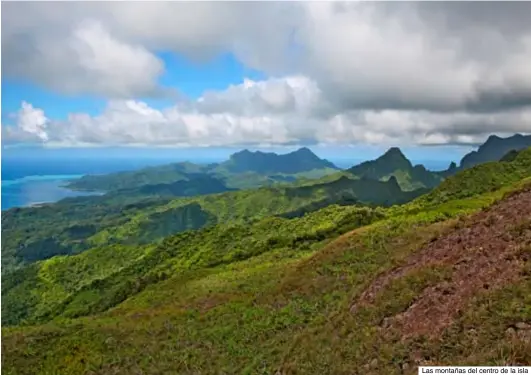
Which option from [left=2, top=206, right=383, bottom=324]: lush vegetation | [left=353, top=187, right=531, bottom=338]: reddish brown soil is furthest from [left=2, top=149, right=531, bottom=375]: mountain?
[left=2, top=206, right=383, bottom=324]: lush vegetation

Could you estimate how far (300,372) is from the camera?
18.1 metres

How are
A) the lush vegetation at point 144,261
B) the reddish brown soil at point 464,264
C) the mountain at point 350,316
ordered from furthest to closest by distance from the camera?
the lush vegetation at point 144,261 < the reddish brown soil at point 464,264 < the mountain at point 350,316

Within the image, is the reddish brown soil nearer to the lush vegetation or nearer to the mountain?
the mountain

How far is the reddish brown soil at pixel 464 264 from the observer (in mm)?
16750

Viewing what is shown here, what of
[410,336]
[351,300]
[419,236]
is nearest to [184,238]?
[419,236]

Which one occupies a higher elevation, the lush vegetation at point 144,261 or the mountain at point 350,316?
the mountain at point 350,316

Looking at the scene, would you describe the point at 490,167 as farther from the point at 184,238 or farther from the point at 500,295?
the point at 500,295

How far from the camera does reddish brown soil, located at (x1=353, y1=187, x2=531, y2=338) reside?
55.0 feet

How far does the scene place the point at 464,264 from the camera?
20.3 meters

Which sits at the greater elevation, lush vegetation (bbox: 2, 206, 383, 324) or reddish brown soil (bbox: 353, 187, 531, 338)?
reddish brown soil (bbox: 353, 187, 531, 338)

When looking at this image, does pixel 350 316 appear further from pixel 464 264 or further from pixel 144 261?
pixel 144 261

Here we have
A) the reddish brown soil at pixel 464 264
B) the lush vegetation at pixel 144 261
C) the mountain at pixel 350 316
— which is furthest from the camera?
the lush vegetation at pixel 144 261

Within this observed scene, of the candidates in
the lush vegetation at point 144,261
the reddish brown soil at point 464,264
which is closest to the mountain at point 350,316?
the reddish brown soil at point 464,264

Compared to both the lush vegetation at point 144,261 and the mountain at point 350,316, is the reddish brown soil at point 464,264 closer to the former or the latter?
the mountain at point 350,316
